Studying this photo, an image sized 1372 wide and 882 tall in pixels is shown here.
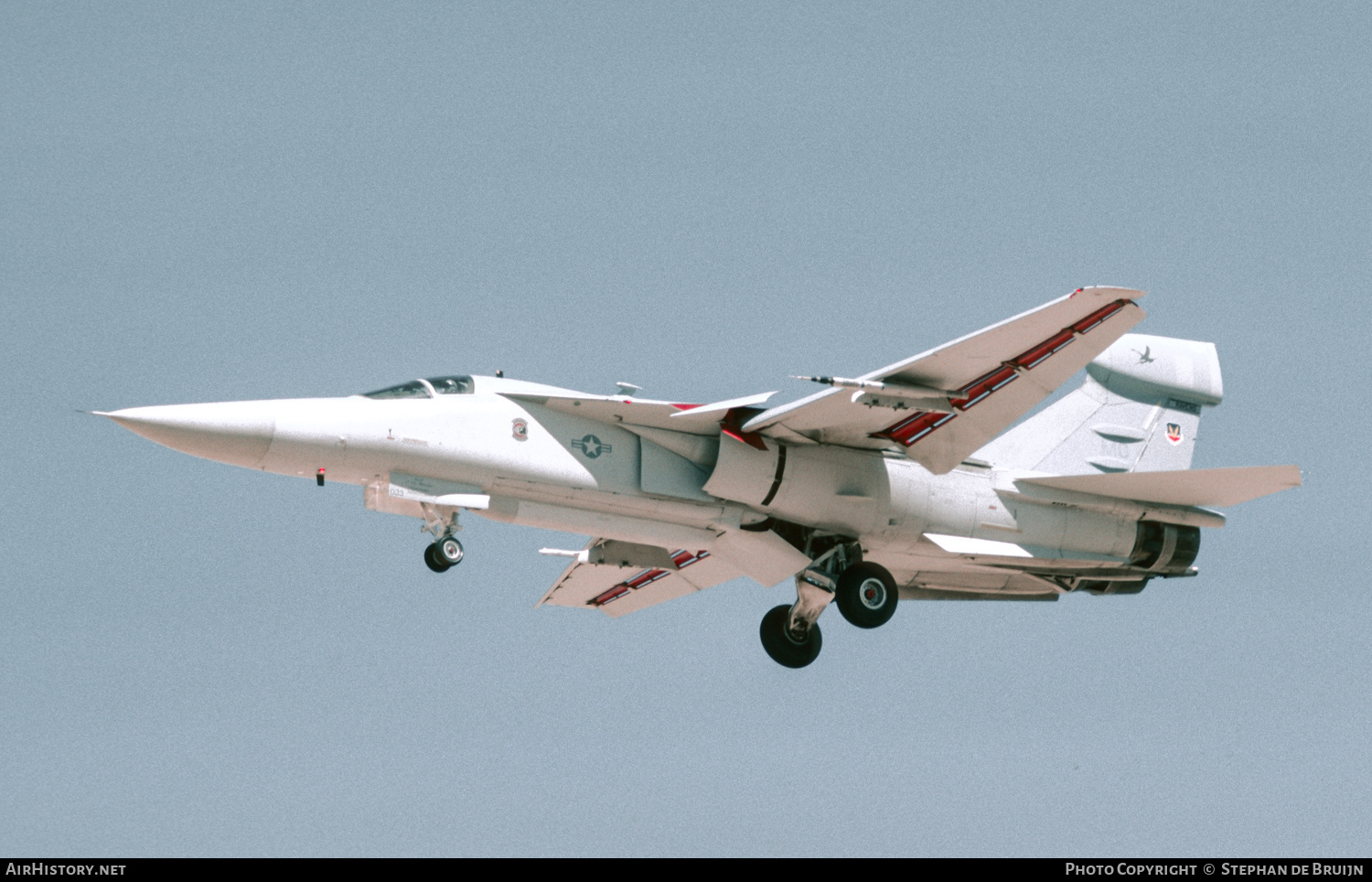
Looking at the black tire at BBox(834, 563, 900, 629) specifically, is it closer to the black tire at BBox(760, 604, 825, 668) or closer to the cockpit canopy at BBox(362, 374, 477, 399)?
the black tire at BBox(760, 604, 825, 668)

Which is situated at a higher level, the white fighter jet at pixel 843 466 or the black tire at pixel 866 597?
the white fighter jet at pixel 843 466

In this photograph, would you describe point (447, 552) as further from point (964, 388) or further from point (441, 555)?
point (964, 388)

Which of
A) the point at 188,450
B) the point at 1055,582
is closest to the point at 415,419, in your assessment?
the point at 188,450

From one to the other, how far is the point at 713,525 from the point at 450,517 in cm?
368

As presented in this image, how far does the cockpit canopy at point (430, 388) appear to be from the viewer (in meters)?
22.2

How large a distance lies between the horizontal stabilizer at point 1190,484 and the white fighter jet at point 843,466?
0.04 meters

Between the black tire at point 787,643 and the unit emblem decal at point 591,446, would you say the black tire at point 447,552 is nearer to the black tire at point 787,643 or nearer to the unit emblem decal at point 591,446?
the unit emblem decal at point 591,446

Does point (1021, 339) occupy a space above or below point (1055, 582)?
above

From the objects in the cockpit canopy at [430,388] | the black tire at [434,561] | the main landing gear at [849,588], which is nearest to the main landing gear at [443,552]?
the black tire at [434,561]

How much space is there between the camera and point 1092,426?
26.7 metres

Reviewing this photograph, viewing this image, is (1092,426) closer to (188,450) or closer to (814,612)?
(814,612)

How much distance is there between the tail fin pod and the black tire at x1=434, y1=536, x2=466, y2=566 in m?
9.26

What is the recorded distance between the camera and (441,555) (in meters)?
21.4

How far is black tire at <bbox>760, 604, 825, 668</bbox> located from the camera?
25.4m
